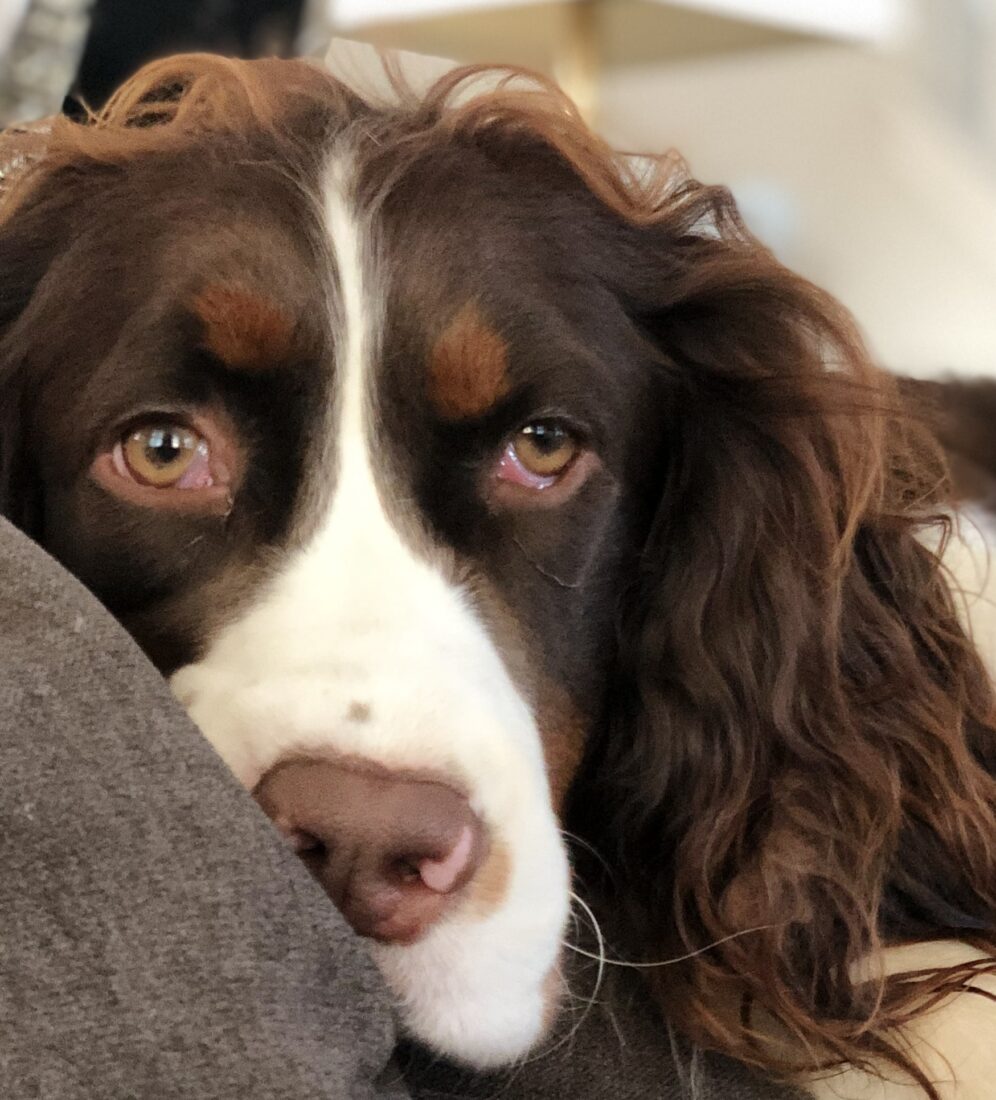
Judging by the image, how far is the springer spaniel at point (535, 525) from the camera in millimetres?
1215

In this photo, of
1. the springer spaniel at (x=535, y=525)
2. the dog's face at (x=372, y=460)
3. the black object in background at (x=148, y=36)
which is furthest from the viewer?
the black object in background at (x=148, y=36)

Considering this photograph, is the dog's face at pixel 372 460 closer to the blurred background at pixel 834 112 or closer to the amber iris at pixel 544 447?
the amber iris at pixel 544 447

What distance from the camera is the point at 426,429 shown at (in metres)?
1.37

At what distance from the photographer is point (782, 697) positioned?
146 centimetres

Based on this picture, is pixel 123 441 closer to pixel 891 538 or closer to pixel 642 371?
pixel 642 371

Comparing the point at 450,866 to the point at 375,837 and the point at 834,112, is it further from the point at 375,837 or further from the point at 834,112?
the point at 834,112

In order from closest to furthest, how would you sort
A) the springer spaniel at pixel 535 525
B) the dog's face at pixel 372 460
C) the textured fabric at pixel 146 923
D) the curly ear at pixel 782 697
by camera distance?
the textured fabric at pixel 146 923, the dog's face at pixel 372 460, the springer spaniel at pixel 535 525, the curly ear at pixel 782 697

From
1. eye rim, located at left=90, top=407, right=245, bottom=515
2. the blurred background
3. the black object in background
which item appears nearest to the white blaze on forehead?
eye rim, located at left=90, top=407, right=245, bottom=515

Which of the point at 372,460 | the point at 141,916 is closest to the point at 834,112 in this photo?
the point at 372,460

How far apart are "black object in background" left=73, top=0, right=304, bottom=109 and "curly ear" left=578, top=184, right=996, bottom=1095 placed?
4.58ft

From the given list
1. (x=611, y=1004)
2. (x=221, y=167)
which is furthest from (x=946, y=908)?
(x=221, y=167)

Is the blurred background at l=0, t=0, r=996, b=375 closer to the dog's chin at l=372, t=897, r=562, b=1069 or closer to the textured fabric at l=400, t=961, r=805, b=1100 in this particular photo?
the textured fabric at l=400, t=961, r=805, b=1100

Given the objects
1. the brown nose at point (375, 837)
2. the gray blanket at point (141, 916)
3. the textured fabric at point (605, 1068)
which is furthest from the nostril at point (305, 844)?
the textured fabric at point (605, 1068)

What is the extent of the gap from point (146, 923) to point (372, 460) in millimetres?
631
